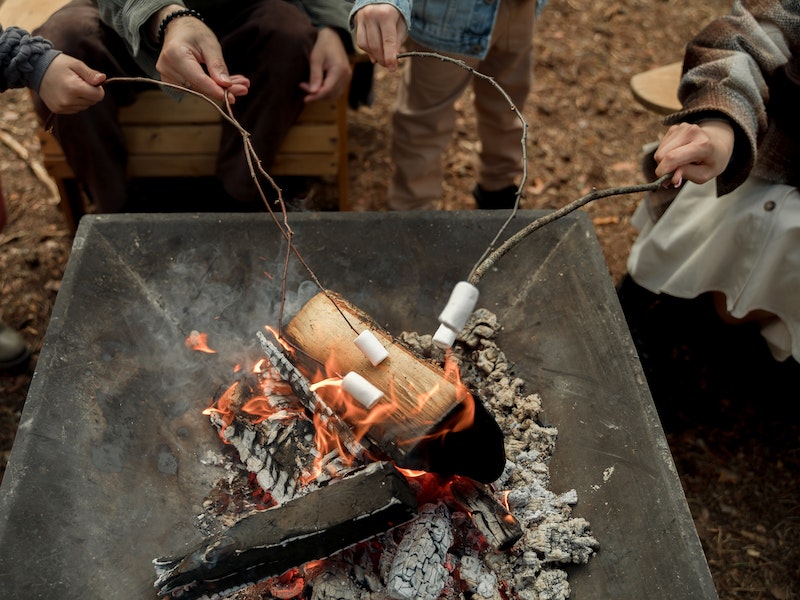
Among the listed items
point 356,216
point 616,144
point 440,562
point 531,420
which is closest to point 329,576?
point 440,562

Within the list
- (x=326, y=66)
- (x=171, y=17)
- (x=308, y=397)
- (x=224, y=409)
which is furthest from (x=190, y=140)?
(x=308, y=397)

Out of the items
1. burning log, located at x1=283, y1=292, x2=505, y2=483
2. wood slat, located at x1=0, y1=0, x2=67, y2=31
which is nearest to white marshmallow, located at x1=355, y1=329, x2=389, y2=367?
burning log, located at x1=283, y1=292, x2=505, y2=483

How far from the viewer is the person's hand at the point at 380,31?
1.69 meters

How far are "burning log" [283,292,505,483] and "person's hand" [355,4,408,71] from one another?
61 cm

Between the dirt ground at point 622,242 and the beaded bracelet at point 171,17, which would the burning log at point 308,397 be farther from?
the dirt ground at point 622,242

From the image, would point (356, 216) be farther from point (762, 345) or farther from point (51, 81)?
point (762, 345)

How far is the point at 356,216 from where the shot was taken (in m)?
1.97

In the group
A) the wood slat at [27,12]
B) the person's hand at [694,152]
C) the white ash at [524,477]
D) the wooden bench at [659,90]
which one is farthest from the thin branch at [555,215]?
the wood slat at [27,12]

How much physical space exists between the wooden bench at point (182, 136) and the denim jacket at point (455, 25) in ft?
1.30

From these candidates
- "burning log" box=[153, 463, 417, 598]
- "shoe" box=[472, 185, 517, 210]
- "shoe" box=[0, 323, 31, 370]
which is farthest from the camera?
"shoe" box=[472, 185, 517, 210]

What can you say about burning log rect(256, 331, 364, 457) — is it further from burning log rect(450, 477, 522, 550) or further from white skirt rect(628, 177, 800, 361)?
white skirt rect(628, 177, 800, 361)

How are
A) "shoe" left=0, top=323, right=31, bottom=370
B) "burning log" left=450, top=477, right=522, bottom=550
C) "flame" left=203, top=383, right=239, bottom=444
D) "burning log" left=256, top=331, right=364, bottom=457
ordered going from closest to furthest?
"burning log" left=450, top=477, right=522, bottom=550, "burning log" left=256, top=331, right=364, bottom=457, "flame" left=203, top=383, right=239, bottom=444, "shoe" left=0, top=323, right=31, bottom=370

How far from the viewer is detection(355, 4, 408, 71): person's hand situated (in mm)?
1688

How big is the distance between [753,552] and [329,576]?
5.02 feet
